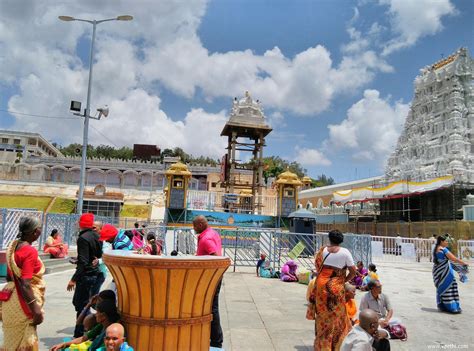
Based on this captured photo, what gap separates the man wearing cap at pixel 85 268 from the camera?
14.8ft

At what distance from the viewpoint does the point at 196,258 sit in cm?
290

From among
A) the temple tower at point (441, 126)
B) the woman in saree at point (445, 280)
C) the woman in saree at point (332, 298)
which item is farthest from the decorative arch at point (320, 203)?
the woman in saree at point (332, 298)

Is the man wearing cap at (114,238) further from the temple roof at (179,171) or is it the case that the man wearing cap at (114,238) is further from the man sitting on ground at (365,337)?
the temple roof at (179,171)

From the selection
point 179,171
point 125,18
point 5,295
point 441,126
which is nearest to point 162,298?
point 5,295

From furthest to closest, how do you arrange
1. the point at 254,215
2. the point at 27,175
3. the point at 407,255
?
the point at 27,175, the point at 254,215, the point at 407,255

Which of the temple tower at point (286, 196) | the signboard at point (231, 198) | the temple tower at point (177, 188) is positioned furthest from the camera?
the signboard at point (231, 198)

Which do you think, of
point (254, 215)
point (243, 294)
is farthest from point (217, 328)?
point (254, 215)

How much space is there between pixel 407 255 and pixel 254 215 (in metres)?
8.27

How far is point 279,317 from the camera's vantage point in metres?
6.25

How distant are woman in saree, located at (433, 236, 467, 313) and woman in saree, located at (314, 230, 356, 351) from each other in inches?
171

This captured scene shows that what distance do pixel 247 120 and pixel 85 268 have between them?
69.5 feet

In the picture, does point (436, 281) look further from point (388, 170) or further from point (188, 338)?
point (388, 170)

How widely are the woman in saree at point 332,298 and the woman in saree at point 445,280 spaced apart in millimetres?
4347

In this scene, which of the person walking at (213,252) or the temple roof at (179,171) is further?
the temple roof at (179,171)
